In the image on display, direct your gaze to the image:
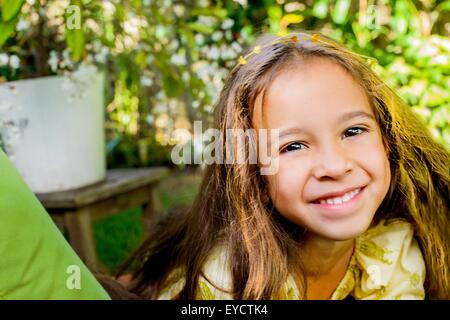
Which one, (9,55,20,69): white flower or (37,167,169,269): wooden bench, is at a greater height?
(9,55,20,69): white flower

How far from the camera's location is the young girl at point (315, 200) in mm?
1357

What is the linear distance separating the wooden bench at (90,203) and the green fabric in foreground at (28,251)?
75 centimetres

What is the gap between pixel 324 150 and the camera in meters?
1.32

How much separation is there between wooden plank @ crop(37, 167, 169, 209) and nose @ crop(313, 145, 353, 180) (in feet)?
3.41

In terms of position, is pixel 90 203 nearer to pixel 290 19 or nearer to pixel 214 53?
pixel 214 53

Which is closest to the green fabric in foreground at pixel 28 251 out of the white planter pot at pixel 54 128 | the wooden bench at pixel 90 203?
the wooden bench at pixel 90 203

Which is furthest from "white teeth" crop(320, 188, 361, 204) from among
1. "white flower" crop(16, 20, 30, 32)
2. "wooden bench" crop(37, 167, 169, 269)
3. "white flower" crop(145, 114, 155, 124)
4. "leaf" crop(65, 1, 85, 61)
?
"white flower" crop(145, 114, 155, 124)

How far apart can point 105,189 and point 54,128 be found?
0.92 ft

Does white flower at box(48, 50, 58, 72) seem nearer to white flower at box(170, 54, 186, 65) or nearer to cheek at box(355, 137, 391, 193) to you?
white flower at box(170, 54, 186, 65)

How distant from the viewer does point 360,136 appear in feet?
4.55

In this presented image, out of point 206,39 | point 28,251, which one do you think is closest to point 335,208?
point 28,251

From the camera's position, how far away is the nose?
51.6 inches
